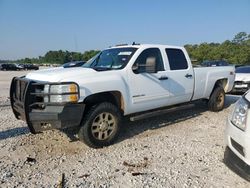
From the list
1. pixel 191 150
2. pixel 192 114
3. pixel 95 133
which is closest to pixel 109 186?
pixel 95 133

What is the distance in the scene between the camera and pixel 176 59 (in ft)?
22.2

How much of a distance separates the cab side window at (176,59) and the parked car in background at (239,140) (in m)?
3.18

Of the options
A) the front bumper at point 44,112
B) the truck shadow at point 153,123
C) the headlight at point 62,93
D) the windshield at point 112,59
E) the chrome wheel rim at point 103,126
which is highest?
the windshield at point 112,59

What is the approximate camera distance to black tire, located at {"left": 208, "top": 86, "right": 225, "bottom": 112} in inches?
314

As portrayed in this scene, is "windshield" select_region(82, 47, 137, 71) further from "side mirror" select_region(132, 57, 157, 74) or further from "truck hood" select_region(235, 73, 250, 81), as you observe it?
"truck hood" select_region(235, 73, 250, 81)

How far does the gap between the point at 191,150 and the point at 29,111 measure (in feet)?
9.30

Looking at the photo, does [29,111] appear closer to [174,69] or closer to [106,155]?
[106,155]

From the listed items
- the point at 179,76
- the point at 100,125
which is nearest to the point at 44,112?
the point at 100,125

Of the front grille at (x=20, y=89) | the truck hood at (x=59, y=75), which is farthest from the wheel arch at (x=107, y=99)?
the front grille at (x=20, y=89)

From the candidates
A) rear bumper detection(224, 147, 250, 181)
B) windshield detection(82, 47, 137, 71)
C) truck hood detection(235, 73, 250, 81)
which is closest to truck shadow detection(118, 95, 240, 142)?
windshield detection(82, 47, 137, 71)

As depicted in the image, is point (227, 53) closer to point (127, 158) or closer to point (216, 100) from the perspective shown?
point (216, 100)

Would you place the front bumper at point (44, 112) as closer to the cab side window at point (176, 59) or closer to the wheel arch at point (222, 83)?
the cab side window at point (176, 59)

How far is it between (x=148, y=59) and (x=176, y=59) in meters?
1.42

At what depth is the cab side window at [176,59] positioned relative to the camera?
6.55m
